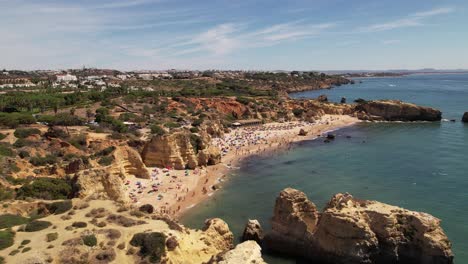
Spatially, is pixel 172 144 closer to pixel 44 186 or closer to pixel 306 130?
pixel 44 186

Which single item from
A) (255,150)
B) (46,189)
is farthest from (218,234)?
(255,150)

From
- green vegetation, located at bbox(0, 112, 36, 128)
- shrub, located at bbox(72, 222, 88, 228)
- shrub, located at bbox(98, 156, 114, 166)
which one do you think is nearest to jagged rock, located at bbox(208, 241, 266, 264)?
shrub, located at bbox(72, 222, 88, 228)

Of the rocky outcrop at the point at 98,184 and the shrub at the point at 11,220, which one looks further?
the rocky outcrop at the point at 98,184

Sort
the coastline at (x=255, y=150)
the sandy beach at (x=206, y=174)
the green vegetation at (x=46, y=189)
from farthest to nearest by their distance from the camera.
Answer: the coastline at (x=255, y=150) < the sandy beach at (x=206, y=174) < the green vegetation at (x=46, y=189)

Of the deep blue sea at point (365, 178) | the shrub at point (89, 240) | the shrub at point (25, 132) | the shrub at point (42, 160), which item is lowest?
the deep blue sea at point (365, 178)

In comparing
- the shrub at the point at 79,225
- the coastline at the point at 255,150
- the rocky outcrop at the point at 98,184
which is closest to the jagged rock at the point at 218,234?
the shrub at the point at 79,225

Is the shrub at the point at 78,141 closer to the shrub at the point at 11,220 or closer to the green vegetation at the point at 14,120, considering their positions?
the green vegetation at the point at 14,120

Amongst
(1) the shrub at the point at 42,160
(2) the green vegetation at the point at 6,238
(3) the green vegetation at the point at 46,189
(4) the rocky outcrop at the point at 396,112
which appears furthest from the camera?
(4) the rocky outcrop at the point at 396,112
